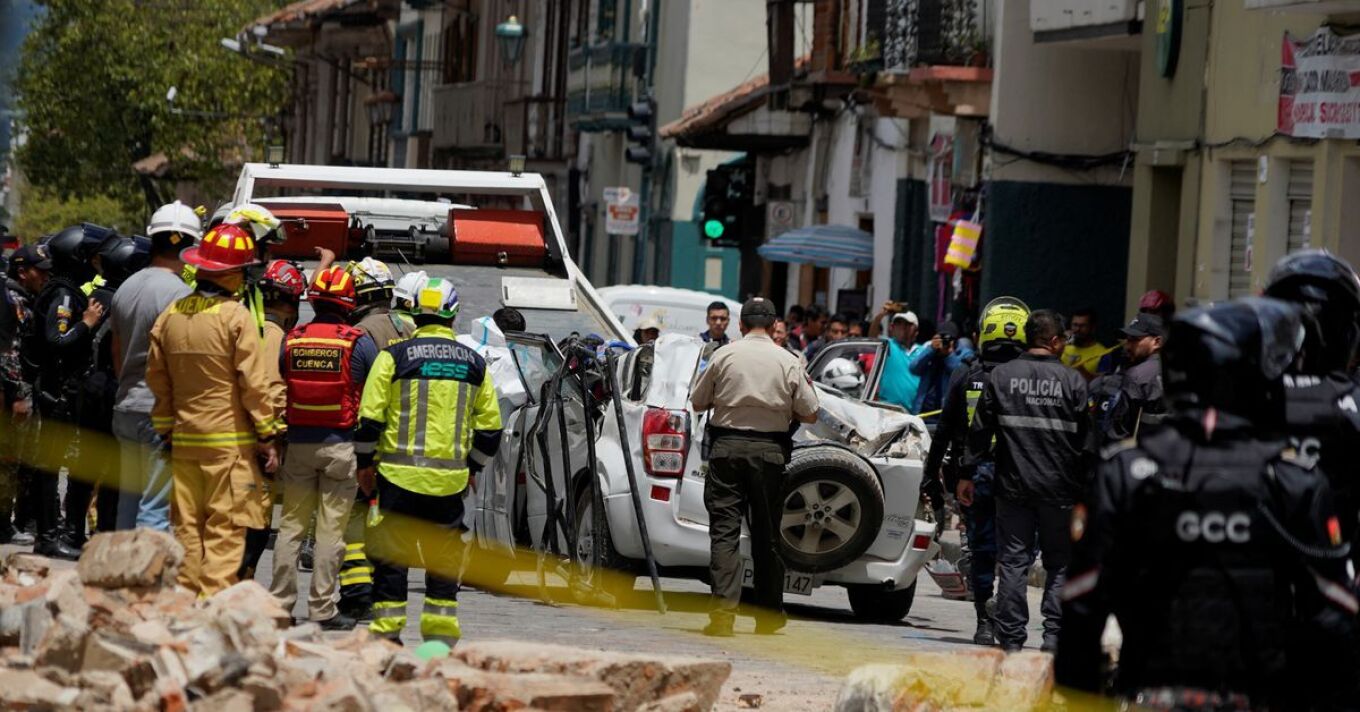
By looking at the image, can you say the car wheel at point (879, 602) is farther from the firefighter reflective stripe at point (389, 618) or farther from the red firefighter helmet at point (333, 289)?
the firefighter reflective stripe at point (389, 618)

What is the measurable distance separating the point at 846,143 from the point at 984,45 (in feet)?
22.3

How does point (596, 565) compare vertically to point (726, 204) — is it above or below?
below

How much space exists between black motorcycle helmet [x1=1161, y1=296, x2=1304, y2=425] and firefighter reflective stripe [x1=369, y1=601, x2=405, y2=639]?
18.3 ft

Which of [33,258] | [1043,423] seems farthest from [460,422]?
[33,258]

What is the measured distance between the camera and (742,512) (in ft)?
44.2

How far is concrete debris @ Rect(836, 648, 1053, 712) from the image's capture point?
890cm

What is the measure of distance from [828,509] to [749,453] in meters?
0.93

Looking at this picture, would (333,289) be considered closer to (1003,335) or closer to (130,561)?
(130,561)

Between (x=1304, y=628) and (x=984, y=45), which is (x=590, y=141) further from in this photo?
(x=1304, y=628)

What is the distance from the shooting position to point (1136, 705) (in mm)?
5898

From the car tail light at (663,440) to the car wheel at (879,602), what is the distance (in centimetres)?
149

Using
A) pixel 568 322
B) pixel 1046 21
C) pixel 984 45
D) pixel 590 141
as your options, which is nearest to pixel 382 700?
pixel 568 322

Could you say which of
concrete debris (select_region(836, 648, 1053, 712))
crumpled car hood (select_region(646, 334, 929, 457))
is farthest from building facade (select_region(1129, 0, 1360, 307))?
concrete debris (select_region(836, 648, 1053, 712))

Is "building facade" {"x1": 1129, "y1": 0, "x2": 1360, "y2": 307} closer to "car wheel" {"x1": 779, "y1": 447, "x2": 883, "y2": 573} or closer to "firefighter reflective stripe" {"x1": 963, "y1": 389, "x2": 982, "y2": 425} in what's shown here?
"firefighter reflective stripe" {"x1": 963, "y1": 389, "x2": 982, "y2": 425}
